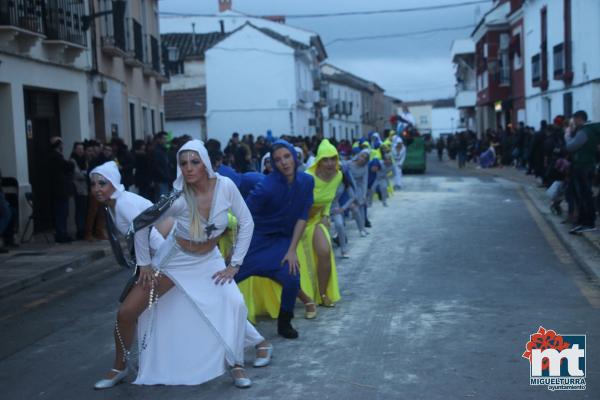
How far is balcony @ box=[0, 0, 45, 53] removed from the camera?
566 inches

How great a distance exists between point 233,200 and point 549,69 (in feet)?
102

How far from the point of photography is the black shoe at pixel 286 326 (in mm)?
6766

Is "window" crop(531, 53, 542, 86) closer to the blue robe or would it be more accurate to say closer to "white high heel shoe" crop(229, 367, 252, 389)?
the blue robe

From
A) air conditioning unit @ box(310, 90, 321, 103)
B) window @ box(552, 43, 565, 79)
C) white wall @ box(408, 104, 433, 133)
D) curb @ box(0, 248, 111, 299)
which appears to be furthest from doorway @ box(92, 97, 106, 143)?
white wall @ box(408, 104, 433, 133)

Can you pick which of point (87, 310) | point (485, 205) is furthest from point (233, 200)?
point (485, 205)

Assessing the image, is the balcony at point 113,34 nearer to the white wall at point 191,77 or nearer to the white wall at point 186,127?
the white wall at point 186,127

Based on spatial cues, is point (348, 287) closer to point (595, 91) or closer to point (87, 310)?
point (87, 310)

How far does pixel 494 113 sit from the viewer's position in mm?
50031

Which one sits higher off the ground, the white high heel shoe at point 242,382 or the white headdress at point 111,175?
the white headdress at point 111,175

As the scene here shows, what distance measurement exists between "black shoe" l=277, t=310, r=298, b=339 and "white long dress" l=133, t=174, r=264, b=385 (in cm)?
133

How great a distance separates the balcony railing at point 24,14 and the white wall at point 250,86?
3323 cm

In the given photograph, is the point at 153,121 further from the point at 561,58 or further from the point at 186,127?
the point at 186,127

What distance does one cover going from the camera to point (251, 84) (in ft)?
164

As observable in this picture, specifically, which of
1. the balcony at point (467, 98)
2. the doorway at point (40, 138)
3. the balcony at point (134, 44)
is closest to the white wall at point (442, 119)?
the balcony at point (467, 98)
